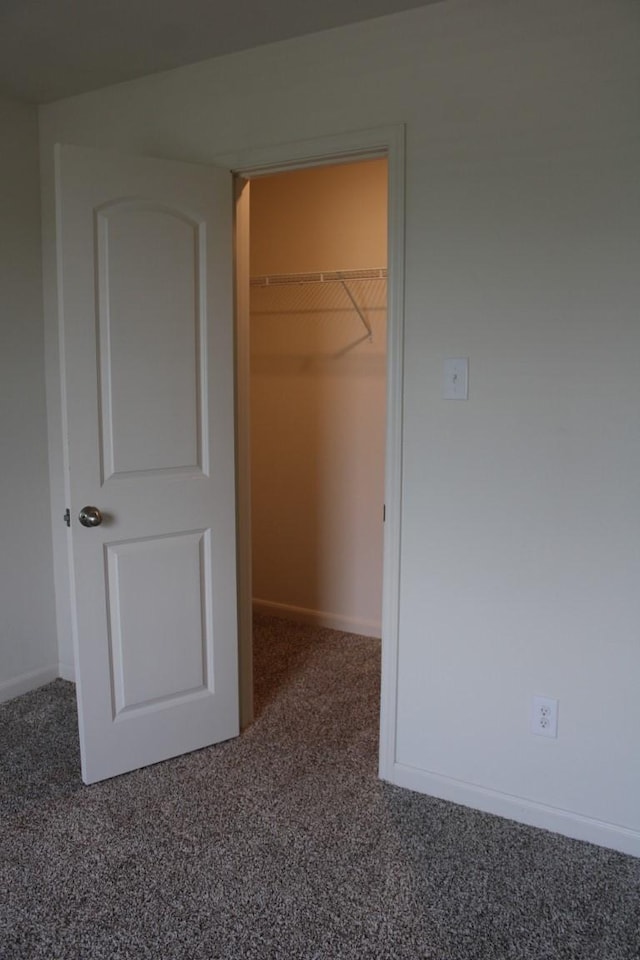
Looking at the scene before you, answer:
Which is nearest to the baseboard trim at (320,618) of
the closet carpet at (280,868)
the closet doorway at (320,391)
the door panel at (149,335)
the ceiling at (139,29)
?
the closet doorway at (320,391)

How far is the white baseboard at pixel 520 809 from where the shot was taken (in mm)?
1949

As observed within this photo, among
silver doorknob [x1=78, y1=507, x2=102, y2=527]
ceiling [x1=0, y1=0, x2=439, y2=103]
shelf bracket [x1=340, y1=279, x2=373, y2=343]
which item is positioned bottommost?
silver doorknob [x1=78, y1=507, x2=102, y2=527]

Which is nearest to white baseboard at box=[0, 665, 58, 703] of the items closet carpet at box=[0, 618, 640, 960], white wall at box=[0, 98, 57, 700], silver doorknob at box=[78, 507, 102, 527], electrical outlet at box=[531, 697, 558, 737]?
white wall at box=[0, 98, 57, 700]

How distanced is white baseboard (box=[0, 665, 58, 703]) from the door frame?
1029 millimetres

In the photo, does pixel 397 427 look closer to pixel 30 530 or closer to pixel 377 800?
pixel 377 800

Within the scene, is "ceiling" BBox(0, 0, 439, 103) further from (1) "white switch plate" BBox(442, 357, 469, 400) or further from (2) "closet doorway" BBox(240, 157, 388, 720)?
(2) "closet doorway" BBox(240, 157, 388, 720)

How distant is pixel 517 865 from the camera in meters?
1.88

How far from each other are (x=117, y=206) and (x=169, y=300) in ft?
1.06

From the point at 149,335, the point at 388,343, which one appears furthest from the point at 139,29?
the point at 388,343

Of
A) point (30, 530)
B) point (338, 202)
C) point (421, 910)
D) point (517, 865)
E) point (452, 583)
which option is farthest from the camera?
point (338, 202)

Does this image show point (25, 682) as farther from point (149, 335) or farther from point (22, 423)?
point (149, 335)

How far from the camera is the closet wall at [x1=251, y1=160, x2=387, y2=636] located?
3369mm

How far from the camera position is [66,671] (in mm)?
3039

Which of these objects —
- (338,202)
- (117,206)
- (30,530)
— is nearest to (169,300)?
(117,206)
